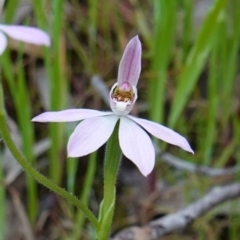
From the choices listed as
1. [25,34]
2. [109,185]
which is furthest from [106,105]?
[109,185]

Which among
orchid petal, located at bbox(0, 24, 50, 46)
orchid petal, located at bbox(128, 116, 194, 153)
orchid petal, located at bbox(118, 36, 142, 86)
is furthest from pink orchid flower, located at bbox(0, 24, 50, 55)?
orchid petal, located at bbox(128, 116, 194, 153)

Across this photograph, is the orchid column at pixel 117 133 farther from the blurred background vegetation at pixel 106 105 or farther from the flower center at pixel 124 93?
the blurred background vegetation at pixel 106 105

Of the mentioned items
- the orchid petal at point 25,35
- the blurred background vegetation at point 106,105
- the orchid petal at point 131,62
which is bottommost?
the blurred background vegetation at point 106,105

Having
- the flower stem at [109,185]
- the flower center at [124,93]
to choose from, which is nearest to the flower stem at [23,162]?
the flower stem at [109,185]

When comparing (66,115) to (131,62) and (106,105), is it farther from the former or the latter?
(106,105)

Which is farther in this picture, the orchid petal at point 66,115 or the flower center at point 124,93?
the flower center at point 124,93

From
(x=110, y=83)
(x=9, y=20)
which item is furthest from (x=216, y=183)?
(x=9, y=20)

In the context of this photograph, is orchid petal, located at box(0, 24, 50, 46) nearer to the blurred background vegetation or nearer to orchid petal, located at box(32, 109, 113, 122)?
orchid petal, located at box(32, 109, 113, 122)
